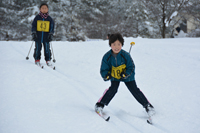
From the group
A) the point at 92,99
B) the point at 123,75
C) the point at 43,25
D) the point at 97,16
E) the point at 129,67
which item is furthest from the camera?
the point at 97,16

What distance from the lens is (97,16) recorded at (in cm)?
2262

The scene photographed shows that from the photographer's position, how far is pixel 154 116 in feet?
9.42

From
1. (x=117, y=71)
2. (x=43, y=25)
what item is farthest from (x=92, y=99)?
(x=43, y=25)

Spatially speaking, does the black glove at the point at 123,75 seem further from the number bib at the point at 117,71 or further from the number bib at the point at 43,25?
the number bib at the point at 43,25

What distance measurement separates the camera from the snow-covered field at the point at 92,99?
7.63 ft

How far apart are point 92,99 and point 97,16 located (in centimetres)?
2053

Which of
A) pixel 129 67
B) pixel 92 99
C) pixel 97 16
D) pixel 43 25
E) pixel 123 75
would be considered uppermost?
pixel 97 16

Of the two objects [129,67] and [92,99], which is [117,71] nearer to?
[129,67]

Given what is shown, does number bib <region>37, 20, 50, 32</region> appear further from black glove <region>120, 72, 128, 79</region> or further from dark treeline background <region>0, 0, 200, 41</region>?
dark treeline background <region>0, 0, 200, 41</region>

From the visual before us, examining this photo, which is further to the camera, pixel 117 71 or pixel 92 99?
pixel 92 99

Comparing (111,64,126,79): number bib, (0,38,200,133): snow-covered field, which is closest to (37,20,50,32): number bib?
(0,38,200,133): snow-covered field

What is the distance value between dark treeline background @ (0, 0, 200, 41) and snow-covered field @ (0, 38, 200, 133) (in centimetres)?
1158

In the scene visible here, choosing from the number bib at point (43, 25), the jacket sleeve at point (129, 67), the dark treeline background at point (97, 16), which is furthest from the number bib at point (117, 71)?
the dark treeline background at point (97, 16)

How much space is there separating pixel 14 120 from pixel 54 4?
1744 cm
